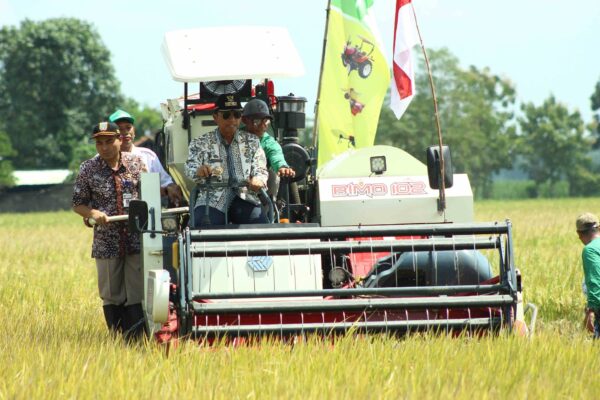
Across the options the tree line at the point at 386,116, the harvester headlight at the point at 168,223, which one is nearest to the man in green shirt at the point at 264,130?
the harvester headlight at the point at 168,223

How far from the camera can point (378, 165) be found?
30.6 feet

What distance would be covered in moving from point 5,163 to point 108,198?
7037 cm

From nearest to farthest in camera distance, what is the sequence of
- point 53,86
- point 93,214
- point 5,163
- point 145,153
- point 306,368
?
point 306,368, point 93,214, point 145,153, point 5,163, point 53,86

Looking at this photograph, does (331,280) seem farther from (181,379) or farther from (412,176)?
(181,379)

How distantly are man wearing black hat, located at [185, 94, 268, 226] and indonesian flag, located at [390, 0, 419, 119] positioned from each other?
2.71 meters

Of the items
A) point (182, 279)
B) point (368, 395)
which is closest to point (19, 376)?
point (182, 279)

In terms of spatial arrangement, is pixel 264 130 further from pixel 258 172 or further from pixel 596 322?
pixel 596 322

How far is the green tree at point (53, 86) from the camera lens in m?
79.4

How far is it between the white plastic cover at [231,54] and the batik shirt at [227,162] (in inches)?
23.9

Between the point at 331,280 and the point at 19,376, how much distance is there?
105 inches

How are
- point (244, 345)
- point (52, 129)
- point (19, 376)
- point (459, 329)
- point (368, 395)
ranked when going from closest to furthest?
point (368, 395) < point (19, 376) < point (244, 345) < point (459, 329) < point (52, 129)

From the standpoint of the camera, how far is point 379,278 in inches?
333

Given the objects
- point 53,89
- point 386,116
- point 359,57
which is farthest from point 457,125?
point 359,57

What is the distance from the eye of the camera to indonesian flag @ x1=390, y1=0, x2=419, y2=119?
10.8 meters
